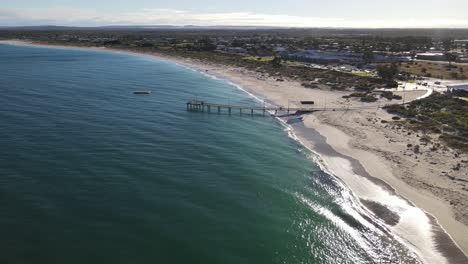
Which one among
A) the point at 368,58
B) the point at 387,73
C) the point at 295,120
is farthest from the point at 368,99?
the point at 368,58

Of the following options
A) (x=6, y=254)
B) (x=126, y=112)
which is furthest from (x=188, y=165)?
(x=126, y=112)

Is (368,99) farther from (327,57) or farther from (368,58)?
(327,57)

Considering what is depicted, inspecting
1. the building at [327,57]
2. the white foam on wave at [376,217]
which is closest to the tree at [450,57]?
the building at [327,57]

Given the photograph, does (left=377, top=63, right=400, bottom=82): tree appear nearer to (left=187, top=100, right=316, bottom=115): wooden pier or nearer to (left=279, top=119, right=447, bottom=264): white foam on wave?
(left=187, top=100, right=316, bottom=115): wooden pier

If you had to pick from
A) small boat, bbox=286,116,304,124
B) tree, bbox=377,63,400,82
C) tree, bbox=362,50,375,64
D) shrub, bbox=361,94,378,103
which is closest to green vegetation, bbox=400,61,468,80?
tree, bbox=362,50,375,64

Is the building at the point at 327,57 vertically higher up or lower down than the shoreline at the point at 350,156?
higher up

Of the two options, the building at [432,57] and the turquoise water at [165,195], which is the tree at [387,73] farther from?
the building at [432,57]

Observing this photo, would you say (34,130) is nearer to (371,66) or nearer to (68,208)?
(68,208)
